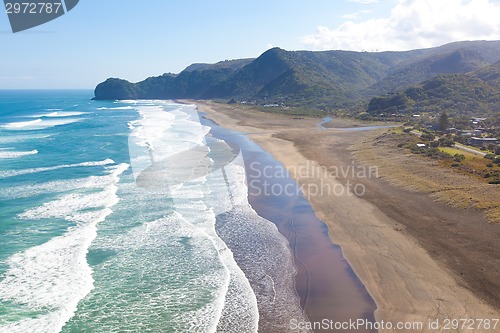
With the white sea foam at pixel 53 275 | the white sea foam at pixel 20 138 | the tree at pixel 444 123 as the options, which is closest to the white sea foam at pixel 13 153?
the white sea foam at pixel 20 138

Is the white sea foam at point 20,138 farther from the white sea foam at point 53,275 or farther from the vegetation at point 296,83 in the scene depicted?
the vegetation at point 296,83

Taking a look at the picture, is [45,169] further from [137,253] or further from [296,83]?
[296,83]

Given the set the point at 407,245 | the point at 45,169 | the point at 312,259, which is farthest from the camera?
the point at 45,169

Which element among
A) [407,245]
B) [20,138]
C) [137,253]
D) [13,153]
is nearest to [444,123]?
[407,245]

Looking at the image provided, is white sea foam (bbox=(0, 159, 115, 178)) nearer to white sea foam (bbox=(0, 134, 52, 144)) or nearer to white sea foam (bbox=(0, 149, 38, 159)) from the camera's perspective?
white sea foam (bbox=(0, 149, 38, 159))

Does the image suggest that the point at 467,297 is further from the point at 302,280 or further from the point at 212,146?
the point at 212,146

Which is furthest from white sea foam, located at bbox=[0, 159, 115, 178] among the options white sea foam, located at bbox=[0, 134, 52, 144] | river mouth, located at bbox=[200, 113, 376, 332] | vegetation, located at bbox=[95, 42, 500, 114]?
vegetation, located at bbox=[95, 42, 500, 114]
